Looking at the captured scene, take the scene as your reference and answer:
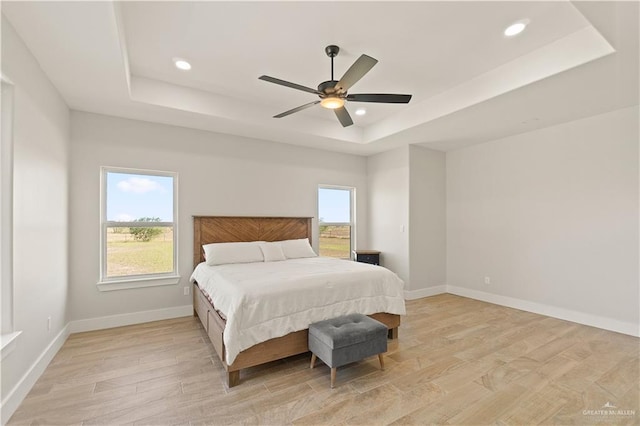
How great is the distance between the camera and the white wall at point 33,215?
213cm

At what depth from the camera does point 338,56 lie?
2.93m

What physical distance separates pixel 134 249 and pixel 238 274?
1802mm

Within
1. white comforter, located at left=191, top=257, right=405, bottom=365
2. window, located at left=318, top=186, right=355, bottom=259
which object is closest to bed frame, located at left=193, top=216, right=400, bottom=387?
white comforter, located at left=191, top=257, right=405, bottom=365

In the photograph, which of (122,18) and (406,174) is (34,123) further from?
(406,174)

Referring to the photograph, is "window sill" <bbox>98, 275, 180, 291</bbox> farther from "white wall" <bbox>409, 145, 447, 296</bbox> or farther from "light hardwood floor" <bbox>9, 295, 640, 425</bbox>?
"white wall" <bbox>409, 145, 447, 296</bbox>

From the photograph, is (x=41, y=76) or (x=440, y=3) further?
(x=41, y=76)

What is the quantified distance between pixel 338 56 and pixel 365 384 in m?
3.02

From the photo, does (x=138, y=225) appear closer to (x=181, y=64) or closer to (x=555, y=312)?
(x=181, y=64)

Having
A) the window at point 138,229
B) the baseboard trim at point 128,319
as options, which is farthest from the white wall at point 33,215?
the window at point 138,229

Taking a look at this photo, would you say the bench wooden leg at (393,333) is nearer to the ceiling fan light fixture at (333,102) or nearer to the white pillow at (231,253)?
the white pillow at (231,253)

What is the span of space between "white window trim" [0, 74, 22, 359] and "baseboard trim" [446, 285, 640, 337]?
5.77 meters

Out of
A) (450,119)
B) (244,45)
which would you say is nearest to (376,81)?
(450,119)

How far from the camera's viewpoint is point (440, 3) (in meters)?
2.22

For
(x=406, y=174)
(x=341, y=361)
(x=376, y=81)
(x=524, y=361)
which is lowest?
(x=524, y=361)
